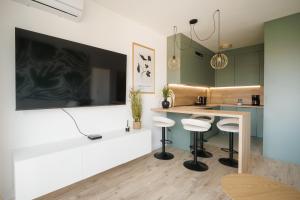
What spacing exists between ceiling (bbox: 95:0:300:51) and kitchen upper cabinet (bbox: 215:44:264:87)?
1.24 meters

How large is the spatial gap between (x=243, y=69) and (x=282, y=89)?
2.13 metres

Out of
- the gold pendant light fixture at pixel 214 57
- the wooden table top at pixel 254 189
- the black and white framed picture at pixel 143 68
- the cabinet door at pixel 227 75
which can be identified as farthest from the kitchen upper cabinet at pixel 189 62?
the wooden table top at pixel 254 189

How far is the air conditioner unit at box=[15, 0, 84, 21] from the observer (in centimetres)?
177

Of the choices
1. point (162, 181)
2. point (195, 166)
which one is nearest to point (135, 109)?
point (162, 181)

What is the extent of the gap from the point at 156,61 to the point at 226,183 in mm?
2855

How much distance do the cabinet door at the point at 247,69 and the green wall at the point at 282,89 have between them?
1736 mm

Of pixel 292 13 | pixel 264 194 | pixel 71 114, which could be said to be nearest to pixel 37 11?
pixel 71 114

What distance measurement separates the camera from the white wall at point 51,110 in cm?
169

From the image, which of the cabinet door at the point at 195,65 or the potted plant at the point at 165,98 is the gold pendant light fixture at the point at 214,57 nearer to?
the cabinet door at the point at 195,65

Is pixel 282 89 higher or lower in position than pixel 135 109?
higher

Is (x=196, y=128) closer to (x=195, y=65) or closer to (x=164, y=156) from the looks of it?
(x=164, y=156)

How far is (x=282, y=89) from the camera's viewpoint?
2.90m

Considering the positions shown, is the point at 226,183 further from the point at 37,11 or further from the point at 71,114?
the point at 37,11

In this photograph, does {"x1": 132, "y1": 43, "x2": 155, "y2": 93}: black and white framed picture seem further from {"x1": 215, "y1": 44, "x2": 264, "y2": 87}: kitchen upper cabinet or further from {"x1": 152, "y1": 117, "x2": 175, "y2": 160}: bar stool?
{"x1": 215, "y1": 44, "x2": 264, "y2": 87}: kitchen upper cabinet
